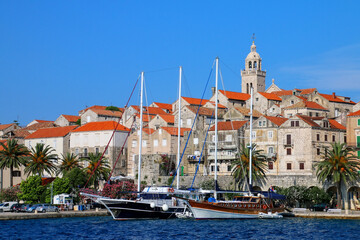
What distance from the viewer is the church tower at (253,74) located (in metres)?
155

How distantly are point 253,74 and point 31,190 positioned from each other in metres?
77.8

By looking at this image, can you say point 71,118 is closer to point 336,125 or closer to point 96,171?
point 96,171

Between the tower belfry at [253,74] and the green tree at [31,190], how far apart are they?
244 feet

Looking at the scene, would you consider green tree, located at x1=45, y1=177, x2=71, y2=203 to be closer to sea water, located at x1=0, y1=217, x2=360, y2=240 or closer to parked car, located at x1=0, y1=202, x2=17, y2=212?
parked car, located at x1=0, y1=202, x2=17, y2=212

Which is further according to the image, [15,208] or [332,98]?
[332,98]

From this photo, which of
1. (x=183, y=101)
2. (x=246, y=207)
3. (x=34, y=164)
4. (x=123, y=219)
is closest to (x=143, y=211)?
(x=123, y=219)

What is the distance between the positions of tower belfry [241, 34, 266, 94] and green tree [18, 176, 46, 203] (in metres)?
74.5

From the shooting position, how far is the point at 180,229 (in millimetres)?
60969

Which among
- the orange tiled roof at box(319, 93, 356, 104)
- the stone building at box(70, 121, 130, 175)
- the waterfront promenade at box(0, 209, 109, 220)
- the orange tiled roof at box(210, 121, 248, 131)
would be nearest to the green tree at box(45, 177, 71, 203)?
the waterfront promenade at box(0, 209, 109, 220)

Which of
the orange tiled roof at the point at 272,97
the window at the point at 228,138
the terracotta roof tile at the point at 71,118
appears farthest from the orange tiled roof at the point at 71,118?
the window at the point at 228,138

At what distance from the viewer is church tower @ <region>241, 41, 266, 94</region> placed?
155m

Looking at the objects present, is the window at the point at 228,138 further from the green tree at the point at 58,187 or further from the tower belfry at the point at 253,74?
the tower belfry at the point at 253,74

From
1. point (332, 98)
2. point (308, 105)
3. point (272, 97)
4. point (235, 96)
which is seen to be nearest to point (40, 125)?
point (235, 96)

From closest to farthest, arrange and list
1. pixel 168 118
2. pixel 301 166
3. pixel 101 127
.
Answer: pixel 301 166, pixel 101 127, pixel 168 118
